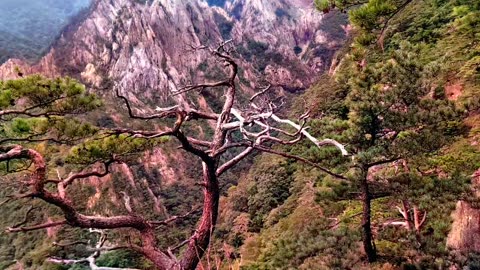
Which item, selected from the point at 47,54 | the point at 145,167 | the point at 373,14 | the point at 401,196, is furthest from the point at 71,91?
the point at 47,54

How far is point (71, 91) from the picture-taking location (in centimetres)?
686

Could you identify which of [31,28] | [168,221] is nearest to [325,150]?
[168,221]

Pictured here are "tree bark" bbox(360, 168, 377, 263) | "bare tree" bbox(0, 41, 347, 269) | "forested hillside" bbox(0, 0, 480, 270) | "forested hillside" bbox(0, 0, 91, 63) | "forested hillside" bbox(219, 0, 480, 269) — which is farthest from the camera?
→ "forested hillside" bbox(0, 0, 91, 63)

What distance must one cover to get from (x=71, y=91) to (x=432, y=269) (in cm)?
624

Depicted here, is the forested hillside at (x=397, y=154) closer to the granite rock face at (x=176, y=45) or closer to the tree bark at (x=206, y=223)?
the tree bark at (x=206, y=223)

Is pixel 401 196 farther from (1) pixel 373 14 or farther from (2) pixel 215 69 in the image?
(2) pixel 215 69

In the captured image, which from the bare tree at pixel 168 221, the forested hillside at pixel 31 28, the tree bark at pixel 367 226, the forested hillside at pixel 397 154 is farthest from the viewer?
the forested hillside at pixel 31 28

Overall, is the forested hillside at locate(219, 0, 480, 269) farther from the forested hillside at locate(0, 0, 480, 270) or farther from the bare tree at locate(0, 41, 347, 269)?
the bare tree at locate(0, 41, 347, 269)

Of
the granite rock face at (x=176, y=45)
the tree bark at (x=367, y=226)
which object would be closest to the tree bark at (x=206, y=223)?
the tree bark at (x=367, y=226)

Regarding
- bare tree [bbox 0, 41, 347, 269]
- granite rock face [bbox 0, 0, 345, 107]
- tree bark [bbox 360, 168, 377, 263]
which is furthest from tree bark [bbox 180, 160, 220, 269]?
granite rock face [bbox 0, 0, 345, 107]

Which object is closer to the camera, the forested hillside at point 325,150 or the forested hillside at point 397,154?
the forested hillside at point 325,150

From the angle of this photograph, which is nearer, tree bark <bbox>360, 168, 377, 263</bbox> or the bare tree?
the bare tree

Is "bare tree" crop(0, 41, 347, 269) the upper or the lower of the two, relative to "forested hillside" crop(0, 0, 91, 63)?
lower

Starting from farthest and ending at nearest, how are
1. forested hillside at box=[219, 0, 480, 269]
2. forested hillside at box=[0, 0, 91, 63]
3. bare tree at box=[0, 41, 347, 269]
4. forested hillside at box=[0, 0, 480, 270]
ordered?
forested hillside at box=[0, 0, 91, 63]
forested hillside at box=[219, 0, 480, 269]
forested hillside at box=[0, 0, 480, 270]
bare tree at box=[0, 41, 347, 269]
